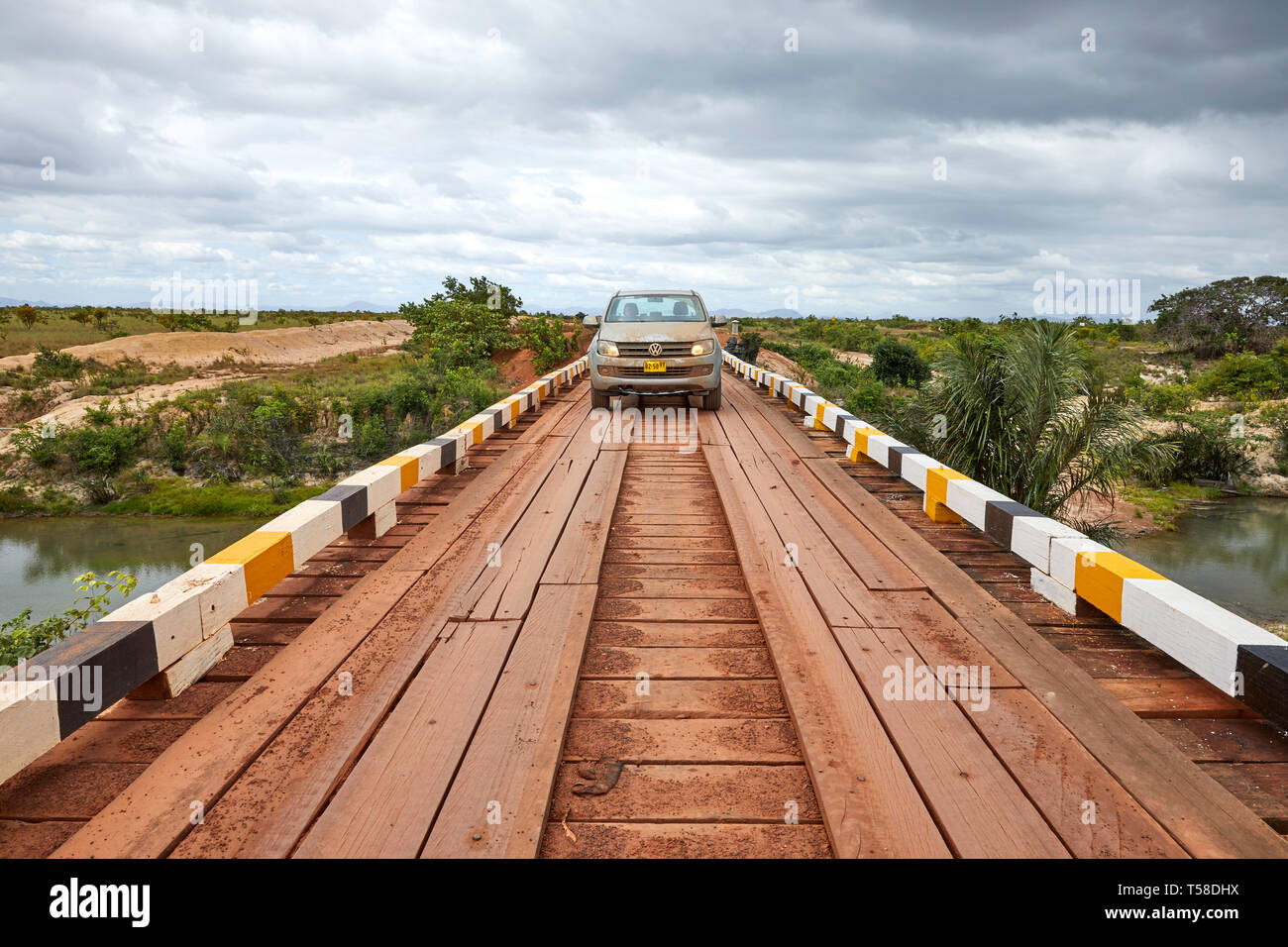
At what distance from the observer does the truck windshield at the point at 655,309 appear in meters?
11.8

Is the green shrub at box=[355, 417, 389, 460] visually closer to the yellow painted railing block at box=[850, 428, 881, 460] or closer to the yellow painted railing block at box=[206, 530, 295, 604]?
the yellow painted railing block at box=[850, 428, 881, 460]

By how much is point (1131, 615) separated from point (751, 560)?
6.23 feet

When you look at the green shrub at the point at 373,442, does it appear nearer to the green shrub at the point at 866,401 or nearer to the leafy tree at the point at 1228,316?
the green shrub at the point at 866,401

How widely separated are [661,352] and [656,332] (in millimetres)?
345

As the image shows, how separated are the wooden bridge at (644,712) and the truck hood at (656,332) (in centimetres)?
649

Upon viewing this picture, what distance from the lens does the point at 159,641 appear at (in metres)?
2.83

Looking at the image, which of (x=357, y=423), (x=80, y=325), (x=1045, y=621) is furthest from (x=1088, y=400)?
(x=80, y=325)

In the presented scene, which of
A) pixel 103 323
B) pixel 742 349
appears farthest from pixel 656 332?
pixel 103 323

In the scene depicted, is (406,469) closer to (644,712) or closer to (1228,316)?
(644,712)

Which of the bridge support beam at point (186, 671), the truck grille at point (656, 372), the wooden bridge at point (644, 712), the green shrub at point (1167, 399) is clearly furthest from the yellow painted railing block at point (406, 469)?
the green shrub at point (1167, 399)

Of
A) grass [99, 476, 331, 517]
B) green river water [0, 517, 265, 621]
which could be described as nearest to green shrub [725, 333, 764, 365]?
grass [99, 476, 331, 517]

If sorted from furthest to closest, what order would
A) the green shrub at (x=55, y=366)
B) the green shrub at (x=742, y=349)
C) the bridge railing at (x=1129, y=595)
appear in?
A: the green shrub at (x=55, y=366) < the green shrub at (x=742, y=349) < the bridge railing at (x=1129, y=595)

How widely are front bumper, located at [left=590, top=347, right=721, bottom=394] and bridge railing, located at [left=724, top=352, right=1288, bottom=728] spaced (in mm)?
5337
